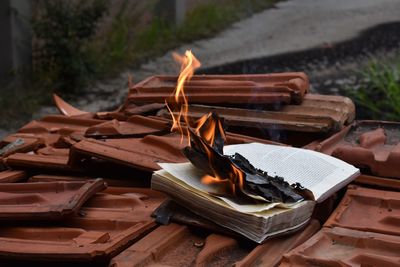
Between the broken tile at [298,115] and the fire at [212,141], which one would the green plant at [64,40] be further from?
the fire at [212,141]

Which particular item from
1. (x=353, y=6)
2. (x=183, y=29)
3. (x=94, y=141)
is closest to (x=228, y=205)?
(x=94, y=141)


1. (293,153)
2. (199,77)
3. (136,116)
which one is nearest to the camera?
(293,153)

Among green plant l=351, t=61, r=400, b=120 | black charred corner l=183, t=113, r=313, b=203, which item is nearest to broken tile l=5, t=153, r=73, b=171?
black charred corner l=183, t=113, r=313, b=203

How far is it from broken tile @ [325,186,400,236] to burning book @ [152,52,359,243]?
8 cm

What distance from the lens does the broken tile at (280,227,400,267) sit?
2359 millimetres

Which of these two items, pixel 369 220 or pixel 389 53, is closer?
pixel 369 220

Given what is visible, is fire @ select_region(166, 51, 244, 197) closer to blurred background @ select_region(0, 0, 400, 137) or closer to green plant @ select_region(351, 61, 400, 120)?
blurred background @ select_region(0, 0, 400, 137)

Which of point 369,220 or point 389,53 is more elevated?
point 369,220

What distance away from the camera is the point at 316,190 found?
9.02 ft

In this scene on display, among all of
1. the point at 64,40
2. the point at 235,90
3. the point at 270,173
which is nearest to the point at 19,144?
the point at 235,90

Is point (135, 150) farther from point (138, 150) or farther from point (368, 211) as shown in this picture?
point (368, 211)

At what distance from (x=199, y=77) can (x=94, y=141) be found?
3.39 ft

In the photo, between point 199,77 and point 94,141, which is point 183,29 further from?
point 94,141

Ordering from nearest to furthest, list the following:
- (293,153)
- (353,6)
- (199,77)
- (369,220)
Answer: (369,220) → (293,153) → (199,77) → (353,6)
